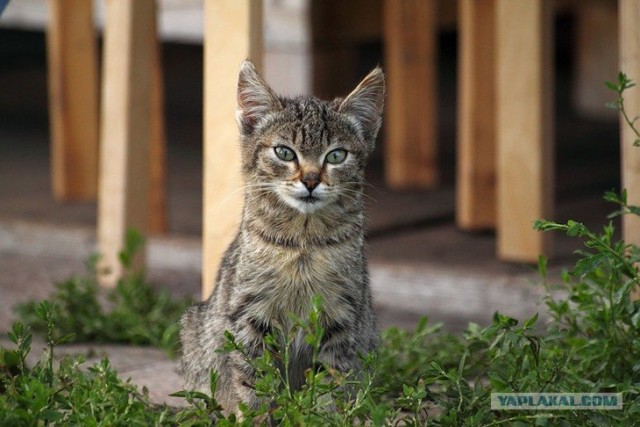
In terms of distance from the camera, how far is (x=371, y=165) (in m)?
5.59

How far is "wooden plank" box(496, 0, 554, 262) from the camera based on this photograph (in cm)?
375

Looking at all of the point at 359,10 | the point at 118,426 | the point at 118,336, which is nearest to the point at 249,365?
the point at 118,426

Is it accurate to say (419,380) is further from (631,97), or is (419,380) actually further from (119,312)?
(119,312)

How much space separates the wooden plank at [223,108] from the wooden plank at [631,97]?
2.86ft

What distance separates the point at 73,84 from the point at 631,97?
2.63m

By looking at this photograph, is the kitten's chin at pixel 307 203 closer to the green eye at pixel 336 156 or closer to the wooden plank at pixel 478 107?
the green eye at pixel 336 156

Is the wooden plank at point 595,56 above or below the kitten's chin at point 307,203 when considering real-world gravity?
above

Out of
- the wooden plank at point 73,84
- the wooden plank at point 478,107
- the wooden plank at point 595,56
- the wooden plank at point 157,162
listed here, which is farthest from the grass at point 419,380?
the wooden plank at point 595,56

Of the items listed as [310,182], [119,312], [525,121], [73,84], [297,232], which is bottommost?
[119,312]

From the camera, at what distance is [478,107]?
4.43 metres

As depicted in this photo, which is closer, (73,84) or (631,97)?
(631,97)

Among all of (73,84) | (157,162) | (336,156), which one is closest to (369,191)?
(157,162)

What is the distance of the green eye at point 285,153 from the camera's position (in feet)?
8.16

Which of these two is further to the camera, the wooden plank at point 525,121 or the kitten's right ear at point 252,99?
the wooden plank at point 525,121
